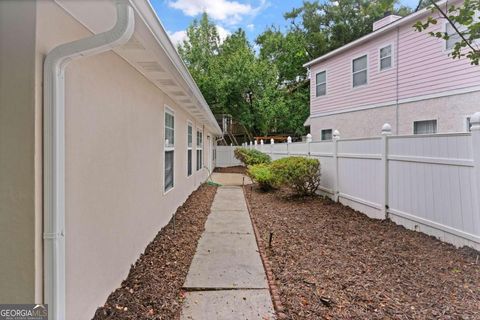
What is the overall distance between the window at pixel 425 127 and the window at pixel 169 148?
7.88 metres

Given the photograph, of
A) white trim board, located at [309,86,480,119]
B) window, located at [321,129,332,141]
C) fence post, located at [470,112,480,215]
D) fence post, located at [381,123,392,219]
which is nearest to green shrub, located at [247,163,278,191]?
fence post, located at [381,123,392,219]

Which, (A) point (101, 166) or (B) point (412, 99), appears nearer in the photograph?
(A) point (101, 166)

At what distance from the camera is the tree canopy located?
74.3ft

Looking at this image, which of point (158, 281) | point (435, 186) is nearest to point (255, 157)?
point (435, 186)

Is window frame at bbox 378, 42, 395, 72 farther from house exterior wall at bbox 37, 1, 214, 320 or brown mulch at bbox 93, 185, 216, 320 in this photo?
house exterior wall at bbox 37, 1, 214, 320

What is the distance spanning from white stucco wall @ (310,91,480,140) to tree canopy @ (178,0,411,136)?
935 centimetres

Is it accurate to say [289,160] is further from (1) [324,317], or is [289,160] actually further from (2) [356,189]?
(1) [324,317]

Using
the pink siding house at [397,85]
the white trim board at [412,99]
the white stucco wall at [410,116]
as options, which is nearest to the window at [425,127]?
the pink siding house at [397,85]

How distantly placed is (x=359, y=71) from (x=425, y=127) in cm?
371

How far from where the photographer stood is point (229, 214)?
23.6ft

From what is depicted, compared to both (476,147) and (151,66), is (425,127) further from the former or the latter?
(151,66)

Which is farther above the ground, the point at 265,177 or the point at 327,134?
the point at 327,134

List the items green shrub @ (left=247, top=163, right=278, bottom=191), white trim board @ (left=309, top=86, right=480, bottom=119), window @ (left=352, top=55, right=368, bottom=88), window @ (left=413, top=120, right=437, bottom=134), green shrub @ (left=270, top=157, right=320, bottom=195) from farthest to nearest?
1. window @ (left=352, top=55, right=368, bottom=88)
2. window @ (left=413, top=120, right=437, bottom=134)
3. green shrub @ (left=247, top=163, right=278, bottom=191)
4. white trim board @ (left=309, top=86, right=480, bottom=119)
5. green shrub @ (left=270, top=157, right=320, bottom=195)

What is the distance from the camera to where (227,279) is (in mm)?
3535
